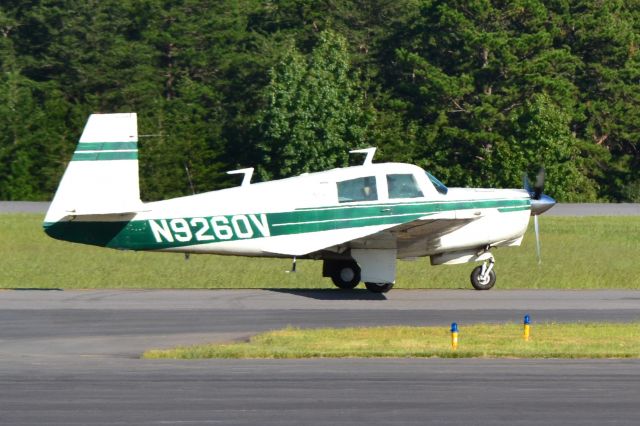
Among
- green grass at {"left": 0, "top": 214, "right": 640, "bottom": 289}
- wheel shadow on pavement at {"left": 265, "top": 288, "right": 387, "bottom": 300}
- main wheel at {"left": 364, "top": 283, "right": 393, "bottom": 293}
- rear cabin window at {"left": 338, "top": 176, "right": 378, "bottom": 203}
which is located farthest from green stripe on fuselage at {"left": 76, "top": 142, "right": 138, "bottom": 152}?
main wheel at {"left": 364, "top": 283, "right": 393, "bottom": 293}

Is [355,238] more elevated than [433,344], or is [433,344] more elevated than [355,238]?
[355,238]

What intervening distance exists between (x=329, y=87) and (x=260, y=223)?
30728 millimetres

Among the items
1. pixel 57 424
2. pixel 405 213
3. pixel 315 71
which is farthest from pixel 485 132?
pixel 57 424

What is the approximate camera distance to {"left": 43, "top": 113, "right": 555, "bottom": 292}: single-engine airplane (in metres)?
20.0

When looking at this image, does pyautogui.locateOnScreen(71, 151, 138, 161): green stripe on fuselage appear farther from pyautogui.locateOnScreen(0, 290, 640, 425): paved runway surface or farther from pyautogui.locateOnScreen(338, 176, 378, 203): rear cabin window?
pyautogui.locateOnScreen(338, 176, 378, 203): rear cabin window

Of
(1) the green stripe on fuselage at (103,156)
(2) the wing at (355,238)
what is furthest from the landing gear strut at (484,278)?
(1) the green stripe on fuselage at (103,156)

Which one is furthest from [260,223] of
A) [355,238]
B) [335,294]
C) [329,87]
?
[329,87]

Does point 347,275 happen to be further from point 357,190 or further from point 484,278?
point 484,278

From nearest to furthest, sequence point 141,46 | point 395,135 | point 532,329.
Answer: point 532,329 → point 395,135 → point 141,46

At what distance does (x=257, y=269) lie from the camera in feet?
89.1

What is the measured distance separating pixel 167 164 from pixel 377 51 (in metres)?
14.9

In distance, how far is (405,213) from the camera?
20.8m

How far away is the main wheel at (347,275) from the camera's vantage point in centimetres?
2212

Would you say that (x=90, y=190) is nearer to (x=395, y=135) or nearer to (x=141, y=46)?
(x=395, y=135)
